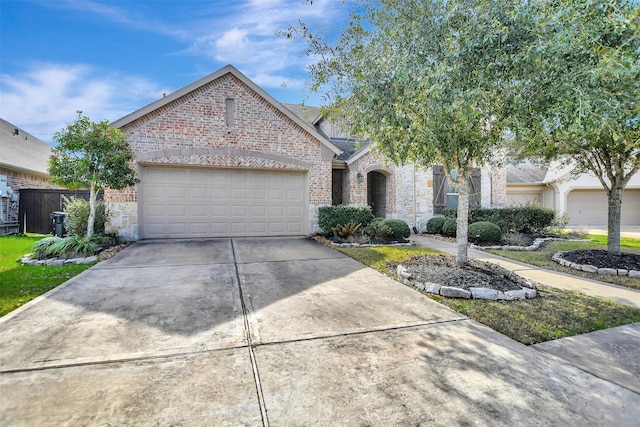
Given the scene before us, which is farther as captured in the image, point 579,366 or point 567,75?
point 567,75

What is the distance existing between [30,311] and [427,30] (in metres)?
7.00

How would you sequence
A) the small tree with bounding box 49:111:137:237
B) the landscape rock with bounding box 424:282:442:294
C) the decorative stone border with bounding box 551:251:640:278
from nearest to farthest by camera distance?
1. the landscape rock with bounding box 424:282:442:294
2. the decorative stone border with bounding box 551:251:640:278
3. the small tree with bounding box 49:111:137:237

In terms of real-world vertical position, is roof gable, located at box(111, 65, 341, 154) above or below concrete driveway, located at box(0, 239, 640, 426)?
above

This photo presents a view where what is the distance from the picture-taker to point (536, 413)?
219 centimetres

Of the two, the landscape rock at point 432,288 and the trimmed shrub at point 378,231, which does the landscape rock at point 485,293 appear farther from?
the trimmed shrub at point 378,231

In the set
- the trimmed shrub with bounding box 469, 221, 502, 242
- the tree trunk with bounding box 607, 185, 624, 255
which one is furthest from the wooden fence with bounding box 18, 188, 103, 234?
the tree trunk with bounding box 607, 185, 624, 255

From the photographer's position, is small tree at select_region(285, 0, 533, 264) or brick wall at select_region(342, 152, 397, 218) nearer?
small tree at select_region(285, 0, 533, 264)

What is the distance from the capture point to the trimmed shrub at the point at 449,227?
11.8 metres

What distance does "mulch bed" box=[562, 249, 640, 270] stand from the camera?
259 inches

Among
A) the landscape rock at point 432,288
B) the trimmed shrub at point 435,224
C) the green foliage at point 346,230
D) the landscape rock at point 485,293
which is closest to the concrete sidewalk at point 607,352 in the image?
the landscape rock at point 485,293

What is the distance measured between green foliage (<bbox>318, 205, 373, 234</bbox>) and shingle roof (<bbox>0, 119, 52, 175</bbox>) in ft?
40.2

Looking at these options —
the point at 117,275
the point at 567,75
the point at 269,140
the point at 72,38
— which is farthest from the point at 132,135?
the point at 567,75

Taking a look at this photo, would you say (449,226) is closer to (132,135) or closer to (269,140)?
(269,140)

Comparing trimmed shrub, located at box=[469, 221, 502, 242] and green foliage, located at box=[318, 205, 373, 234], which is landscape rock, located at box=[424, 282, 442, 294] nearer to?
green foliage, located at box=[318, 205, 373, 234]
